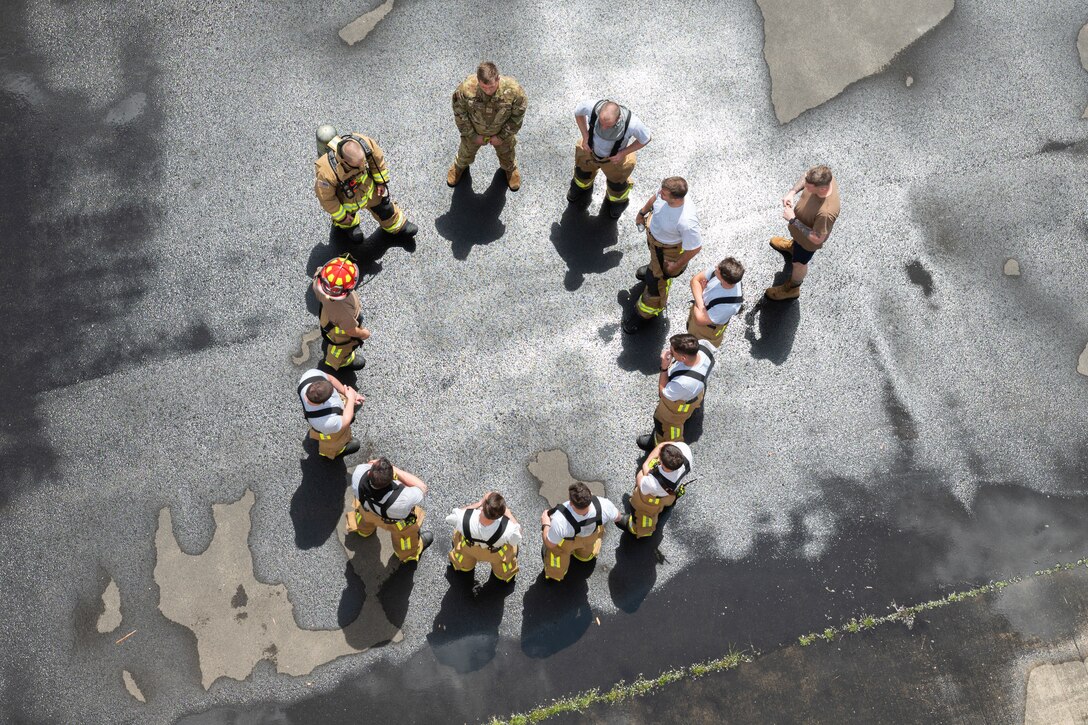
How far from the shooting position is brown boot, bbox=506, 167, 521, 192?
8.23 meters

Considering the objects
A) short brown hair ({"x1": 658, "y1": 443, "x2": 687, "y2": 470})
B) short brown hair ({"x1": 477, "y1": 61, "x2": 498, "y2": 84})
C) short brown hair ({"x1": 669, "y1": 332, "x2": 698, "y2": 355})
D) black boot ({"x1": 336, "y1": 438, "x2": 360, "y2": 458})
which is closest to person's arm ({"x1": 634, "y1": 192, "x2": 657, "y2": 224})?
short brown hair ({"x1": 669, "y1": 332, "x2": 698, "y2": 355})

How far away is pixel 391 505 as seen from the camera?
245 inches

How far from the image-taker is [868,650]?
717 cm

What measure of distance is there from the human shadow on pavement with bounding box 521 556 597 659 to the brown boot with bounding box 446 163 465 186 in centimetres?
412

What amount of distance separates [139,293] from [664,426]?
5.54m

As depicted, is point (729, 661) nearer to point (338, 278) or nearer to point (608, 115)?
point (338, 278)

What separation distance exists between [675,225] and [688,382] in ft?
4.75

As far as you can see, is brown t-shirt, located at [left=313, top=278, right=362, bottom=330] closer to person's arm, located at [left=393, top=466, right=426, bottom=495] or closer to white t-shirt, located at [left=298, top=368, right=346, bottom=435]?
white t-shirt, located at [left=298, top=368, right=346, bottom=435]

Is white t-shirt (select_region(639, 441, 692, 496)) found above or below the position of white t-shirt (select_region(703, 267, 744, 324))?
below

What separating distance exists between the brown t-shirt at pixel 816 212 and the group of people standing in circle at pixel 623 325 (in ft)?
0.04

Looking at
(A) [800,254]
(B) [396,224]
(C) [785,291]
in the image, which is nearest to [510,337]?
(B) [396,224]

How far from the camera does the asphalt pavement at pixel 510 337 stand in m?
7.19

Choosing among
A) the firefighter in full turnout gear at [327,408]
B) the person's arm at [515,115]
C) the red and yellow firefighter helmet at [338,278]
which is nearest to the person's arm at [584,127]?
the person's arm at [515,115]

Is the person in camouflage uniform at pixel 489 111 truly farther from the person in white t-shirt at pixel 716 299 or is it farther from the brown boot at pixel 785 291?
the brown boot at pixel 785 291
